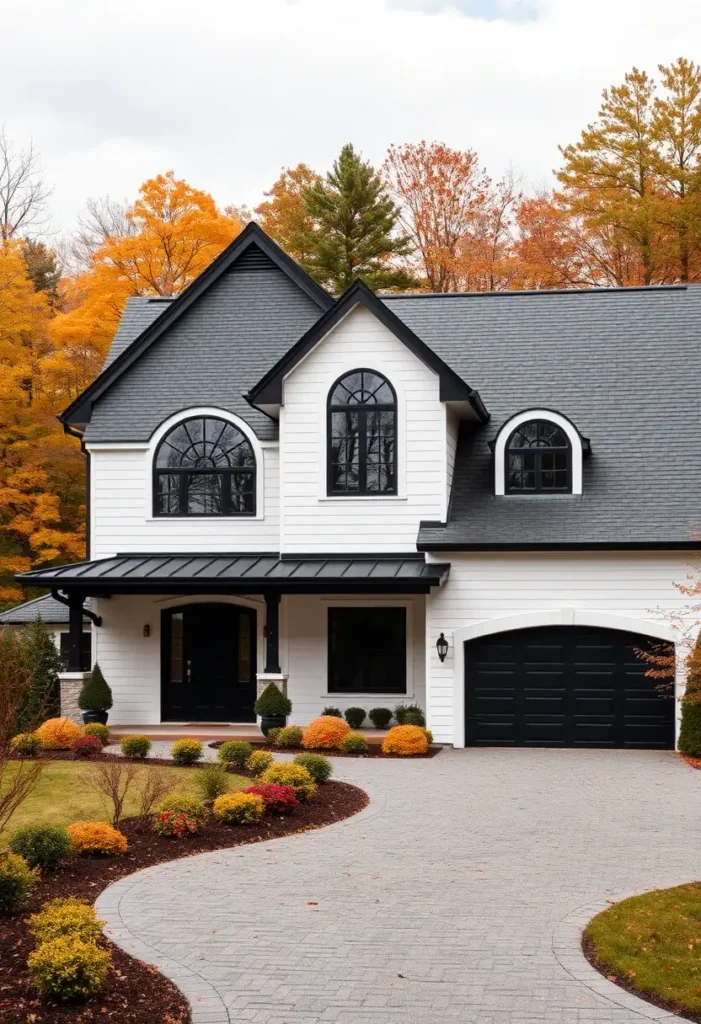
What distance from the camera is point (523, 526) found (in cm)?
2206

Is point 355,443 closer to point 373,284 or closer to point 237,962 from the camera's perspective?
point 237,962

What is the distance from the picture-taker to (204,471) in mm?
24953

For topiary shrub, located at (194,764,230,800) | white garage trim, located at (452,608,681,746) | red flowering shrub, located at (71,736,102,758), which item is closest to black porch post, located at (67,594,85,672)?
red flowering shrub, located at (71,736,102,758)

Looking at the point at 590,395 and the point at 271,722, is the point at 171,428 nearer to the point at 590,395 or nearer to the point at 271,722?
the point at 271,722

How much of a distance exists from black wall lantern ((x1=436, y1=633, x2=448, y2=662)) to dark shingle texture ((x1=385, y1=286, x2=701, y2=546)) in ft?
5.86

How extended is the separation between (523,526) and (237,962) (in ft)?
47.0

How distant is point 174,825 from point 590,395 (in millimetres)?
14616

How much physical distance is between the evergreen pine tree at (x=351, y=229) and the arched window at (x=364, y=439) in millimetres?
20932

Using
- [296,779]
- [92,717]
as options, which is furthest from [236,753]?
[92,717]

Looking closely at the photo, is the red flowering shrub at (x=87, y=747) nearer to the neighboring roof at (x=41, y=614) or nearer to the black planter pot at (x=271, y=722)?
the black planter pot at (x=271, y=722)

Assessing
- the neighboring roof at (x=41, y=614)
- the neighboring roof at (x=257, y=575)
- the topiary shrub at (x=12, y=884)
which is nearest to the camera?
the topiary shrub at (x=12, y=884)

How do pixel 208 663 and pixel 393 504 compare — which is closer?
pixel 393 504

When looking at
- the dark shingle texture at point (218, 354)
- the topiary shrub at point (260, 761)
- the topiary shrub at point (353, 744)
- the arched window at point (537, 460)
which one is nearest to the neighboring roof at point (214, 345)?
the dark shingle texture at point (218, 354)

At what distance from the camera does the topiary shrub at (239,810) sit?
13.6 metres
